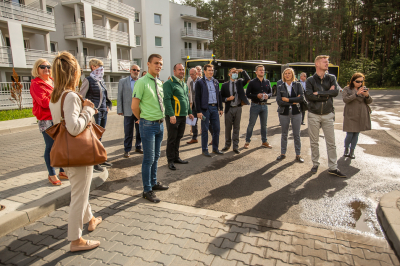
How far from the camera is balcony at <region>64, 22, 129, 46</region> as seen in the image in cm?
2433

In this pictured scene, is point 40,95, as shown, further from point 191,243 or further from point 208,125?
point 208,125

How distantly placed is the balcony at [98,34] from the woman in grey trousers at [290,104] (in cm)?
2330

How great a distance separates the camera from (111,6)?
27922mm

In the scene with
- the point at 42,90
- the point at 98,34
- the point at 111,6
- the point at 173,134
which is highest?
the point at 111,6

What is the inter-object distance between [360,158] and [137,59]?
109 feet

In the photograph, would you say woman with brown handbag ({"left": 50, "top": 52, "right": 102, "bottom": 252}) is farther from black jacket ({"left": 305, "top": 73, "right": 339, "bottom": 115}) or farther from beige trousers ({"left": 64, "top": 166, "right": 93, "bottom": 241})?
black jacket ({"left": 305, "top": 73, "right": 339, "bottom": 115})

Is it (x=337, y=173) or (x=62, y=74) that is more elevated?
(x=62, y=74)

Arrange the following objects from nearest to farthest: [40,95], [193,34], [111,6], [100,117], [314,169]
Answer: [40,95]
[314,169]
[100,117]
[111,6]
[193,34]

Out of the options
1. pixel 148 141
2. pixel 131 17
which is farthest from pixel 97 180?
pixel 131 17

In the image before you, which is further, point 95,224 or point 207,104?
point 207,104

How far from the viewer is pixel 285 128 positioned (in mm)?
6371

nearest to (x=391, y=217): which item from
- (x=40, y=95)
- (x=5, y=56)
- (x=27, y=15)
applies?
(x=40, y=95)

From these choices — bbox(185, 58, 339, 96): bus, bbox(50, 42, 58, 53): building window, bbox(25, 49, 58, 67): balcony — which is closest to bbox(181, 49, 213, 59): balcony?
bbox(185, 58, 339, 96): bus

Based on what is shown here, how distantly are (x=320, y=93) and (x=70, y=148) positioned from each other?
443 centimetres
